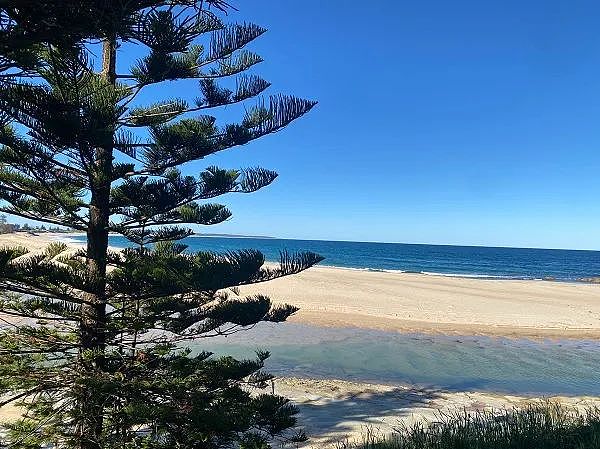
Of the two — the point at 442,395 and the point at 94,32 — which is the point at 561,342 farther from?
the point at 94,32

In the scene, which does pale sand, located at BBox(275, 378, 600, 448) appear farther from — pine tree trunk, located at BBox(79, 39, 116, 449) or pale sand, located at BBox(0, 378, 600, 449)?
pine tree trunk, located at BBox(79, 39, 116, 449)

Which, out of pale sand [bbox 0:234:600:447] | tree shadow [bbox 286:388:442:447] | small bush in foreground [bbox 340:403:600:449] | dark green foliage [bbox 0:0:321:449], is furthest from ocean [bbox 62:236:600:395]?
dark green foliage [bbox 0:0:321:449]

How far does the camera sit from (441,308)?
1655 centimetres

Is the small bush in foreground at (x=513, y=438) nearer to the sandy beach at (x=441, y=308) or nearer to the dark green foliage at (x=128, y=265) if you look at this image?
the dark green foliage at (x=128, y=265)

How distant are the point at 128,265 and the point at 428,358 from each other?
793cm

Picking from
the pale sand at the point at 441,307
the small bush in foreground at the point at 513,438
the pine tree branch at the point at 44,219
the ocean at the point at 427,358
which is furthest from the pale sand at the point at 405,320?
the pine tree branch at the point at 44,219

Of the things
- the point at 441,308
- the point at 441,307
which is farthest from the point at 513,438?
the point at 441,307

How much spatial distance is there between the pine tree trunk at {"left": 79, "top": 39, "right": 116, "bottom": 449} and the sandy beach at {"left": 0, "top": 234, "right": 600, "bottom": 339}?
32.1ft

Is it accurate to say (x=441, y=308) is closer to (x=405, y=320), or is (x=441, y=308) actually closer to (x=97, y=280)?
(x=405, y=320)

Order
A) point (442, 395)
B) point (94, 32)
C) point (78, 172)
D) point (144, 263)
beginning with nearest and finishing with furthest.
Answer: point (94, 32)
point (144, 263)
point (78, 172)
point (442, 395)

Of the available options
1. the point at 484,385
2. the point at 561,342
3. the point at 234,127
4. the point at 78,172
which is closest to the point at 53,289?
the point at 78,172

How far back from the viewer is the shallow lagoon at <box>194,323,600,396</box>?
8.27 meters

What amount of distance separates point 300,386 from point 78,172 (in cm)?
518

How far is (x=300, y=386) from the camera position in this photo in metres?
7.36
